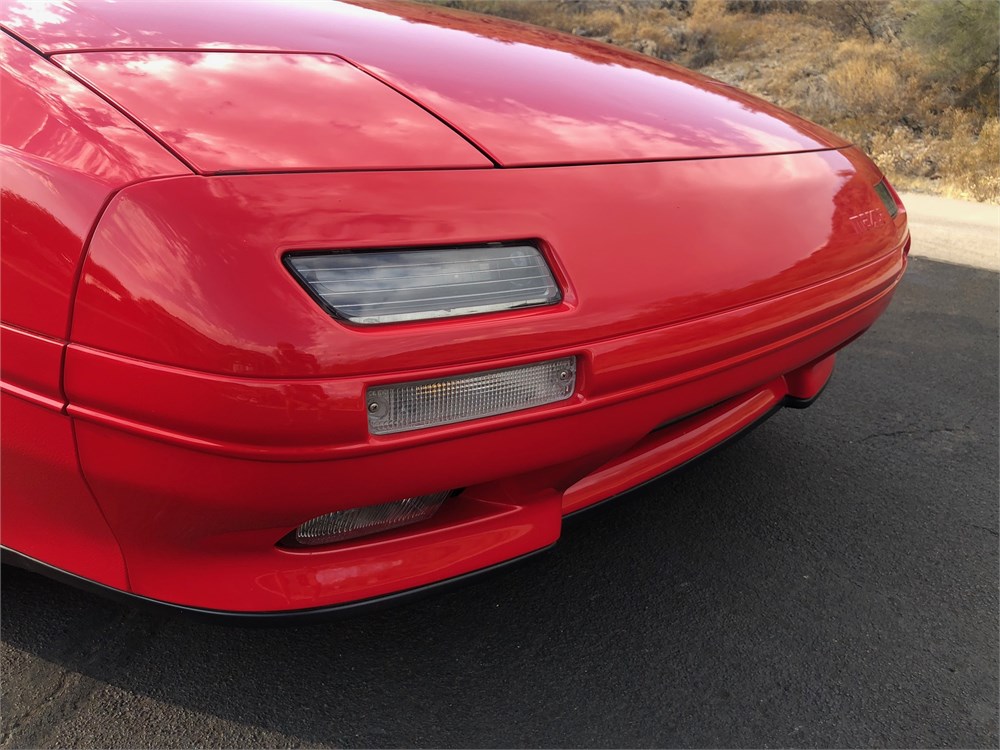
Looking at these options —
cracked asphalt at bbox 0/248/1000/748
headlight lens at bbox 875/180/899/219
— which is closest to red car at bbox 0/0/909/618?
cracked asphalt at bbox 0/248/1000/748

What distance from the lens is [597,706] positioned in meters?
1.47

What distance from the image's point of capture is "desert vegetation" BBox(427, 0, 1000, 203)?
28.8 feet

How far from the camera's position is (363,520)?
1.27 m

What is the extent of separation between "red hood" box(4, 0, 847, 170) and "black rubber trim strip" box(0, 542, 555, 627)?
0.63 m

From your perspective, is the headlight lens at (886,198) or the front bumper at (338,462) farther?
the headlight lens at (886,198)

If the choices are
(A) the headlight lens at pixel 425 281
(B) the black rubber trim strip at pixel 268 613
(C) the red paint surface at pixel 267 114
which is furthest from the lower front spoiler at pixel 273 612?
(C) the red paint surface at pixel 267 114

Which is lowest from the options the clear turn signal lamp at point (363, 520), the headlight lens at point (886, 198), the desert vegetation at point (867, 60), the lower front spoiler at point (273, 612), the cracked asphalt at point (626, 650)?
the desert vegetation at point (867, 60)

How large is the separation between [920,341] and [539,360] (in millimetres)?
2691

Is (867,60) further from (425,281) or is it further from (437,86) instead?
(425,281)

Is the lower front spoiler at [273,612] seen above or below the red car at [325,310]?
below

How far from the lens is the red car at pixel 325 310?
1.08 metres

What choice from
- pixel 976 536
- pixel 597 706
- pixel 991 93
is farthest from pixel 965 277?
pixel 991 93

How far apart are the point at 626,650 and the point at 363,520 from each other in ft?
2.10

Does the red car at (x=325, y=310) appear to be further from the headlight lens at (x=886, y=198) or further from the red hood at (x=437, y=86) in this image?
the headlight lens at (x=886, y=198)
